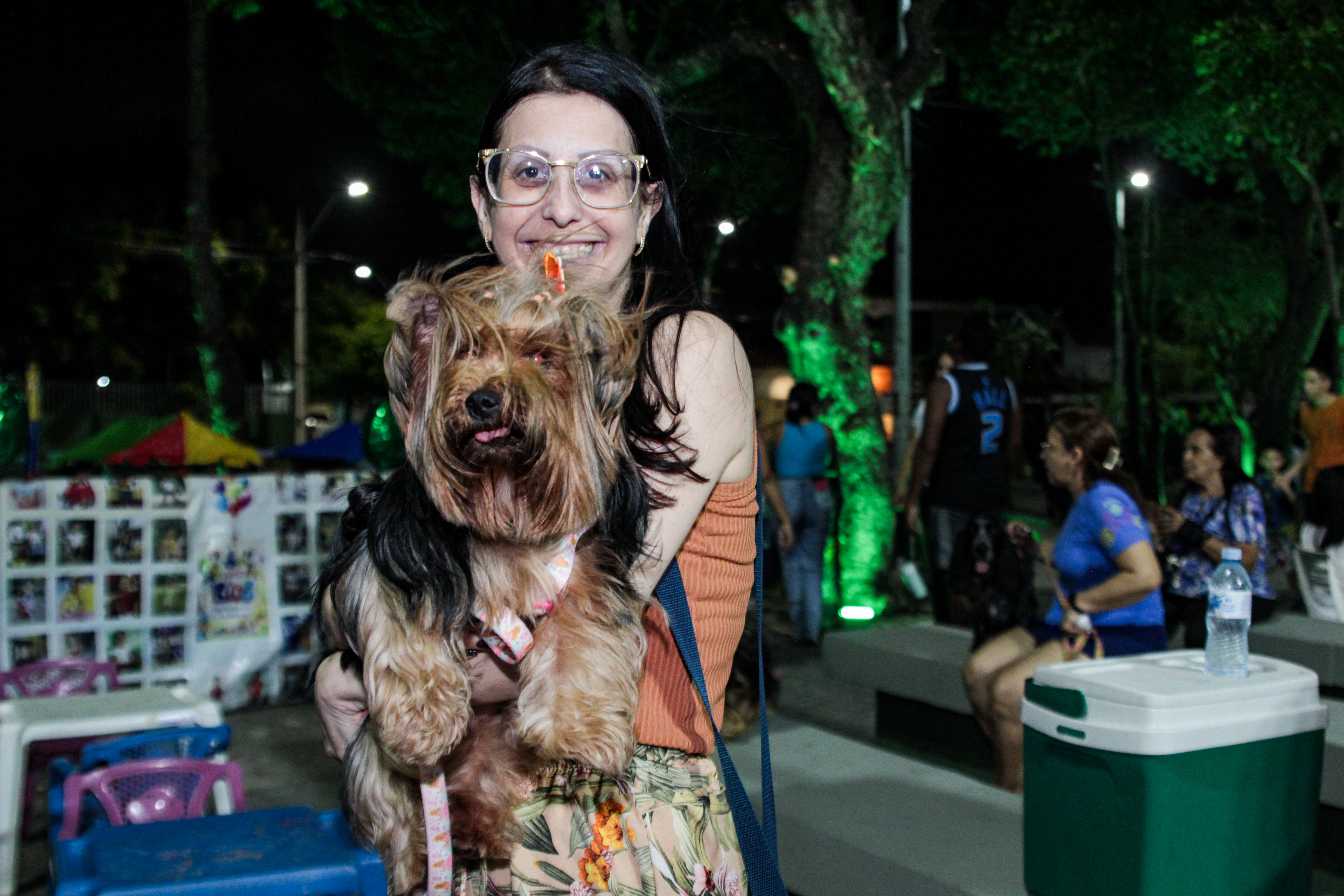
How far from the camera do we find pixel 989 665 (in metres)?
5.92

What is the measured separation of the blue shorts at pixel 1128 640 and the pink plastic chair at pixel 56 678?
4.92 meters

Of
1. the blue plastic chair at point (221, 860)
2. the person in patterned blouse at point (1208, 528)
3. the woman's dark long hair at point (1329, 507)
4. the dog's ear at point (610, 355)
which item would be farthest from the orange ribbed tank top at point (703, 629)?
the woman's dark long hair at point (1329, 507)

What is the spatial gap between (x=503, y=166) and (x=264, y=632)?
666 cm

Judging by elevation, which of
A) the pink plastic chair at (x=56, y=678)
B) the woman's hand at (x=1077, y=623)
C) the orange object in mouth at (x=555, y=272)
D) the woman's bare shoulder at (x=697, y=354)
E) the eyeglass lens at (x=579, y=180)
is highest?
the eyeglass lens at (x=579, y=180)

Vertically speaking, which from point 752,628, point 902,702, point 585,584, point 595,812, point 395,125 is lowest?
point 902,702

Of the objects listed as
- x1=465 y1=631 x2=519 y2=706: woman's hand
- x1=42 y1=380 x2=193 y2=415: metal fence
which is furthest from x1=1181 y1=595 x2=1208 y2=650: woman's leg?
x1=42 y1=380 x2=193 y2=415: metal fence

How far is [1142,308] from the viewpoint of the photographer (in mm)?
26719

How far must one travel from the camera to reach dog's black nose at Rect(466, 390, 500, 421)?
1554 mm

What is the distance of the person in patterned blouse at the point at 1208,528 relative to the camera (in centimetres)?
669

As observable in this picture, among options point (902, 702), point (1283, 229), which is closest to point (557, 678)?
point (902, 702)

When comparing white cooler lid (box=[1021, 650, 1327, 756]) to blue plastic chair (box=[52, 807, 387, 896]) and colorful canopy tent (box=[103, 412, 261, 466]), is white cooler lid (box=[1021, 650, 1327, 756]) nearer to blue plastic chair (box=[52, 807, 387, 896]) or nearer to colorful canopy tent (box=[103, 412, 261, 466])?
blue plastic chair (box=[52, 807, 387, 896])

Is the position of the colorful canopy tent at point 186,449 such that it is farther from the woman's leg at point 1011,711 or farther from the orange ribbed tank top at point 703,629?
the orange ribbed tank top at point 703,629

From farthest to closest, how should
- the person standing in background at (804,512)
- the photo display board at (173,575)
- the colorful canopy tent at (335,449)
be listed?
the colorful canopy tent at (335,449) < the person standing in background at (804,512) < the photo display board at (173,575)

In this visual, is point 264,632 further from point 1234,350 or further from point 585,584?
point 1234,350
